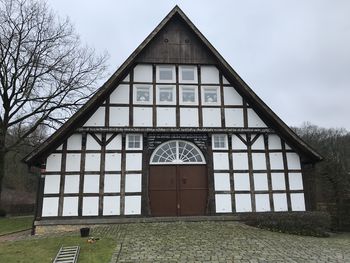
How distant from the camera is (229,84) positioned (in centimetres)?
1537

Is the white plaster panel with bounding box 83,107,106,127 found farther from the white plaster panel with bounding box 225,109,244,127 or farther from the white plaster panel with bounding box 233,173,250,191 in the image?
the white plaster panel with bounding box 233,173,250,191

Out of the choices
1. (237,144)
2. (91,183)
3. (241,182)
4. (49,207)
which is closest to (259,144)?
(237,144)

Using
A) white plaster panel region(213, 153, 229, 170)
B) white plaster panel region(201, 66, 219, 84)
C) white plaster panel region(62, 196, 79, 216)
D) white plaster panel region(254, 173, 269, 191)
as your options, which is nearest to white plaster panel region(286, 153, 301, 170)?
white plaster panel region(254, 173, 269, 191)

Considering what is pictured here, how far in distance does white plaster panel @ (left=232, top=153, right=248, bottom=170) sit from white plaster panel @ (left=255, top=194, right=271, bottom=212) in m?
1.37

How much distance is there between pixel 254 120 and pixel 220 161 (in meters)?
2.52

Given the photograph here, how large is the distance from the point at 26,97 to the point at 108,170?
27.4 feet

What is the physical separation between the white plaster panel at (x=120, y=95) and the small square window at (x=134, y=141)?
1589 millimetres

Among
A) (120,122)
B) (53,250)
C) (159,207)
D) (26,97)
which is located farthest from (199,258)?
(26,97)

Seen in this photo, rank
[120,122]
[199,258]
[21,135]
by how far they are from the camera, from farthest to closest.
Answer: [21,135]
[120,122]
[199,258]

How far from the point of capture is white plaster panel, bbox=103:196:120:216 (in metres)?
13.4

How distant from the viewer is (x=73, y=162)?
1369cm

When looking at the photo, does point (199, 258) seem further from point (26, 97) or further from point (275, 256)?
point (26, 97)

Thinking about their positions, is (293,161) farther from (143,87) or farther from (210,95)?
(143,87)

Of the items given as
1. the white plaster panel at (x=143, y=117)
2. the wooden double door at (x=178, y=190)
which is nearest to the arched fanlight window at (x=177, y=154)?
the wooden double door at (x=178, y=190)
